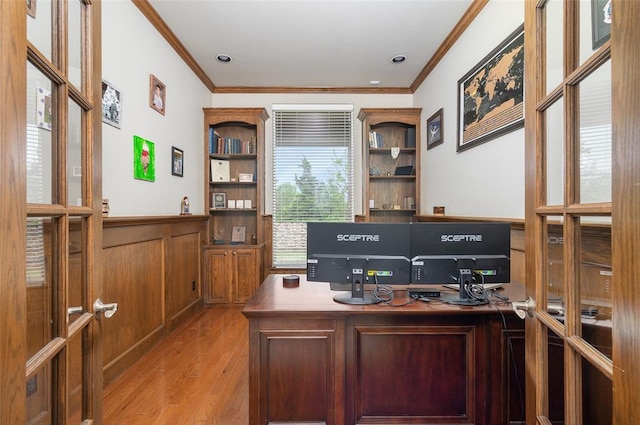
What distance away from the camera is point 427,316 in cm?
170

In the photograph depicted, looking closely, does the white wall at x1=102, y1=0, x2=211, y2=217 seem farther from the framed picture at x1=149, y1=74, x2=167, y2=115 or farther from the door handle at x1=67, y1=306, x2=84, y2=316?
the door handle at x1=67, y1=306, x2=84, y2=316

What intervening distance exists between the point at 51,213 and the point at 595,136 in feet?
4.58

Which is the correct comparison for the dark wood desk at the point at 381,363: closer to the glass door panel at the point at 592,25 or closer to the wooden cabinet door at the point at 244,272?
the glass door panel at the point at 592,25

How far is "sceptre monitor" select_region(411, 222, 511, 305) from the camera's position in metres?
1.76

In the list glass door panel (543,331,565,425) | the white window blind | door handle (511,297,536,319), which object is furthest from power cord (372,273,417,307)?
the white window blind

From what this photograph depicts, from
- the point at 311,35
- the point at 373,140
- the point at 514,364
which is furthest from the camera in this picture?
the point at 373,140

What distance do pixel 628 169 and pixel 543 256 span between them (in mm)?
540

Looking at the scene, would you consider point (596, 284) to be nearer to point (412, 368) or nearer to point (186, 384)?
point (412, 368)

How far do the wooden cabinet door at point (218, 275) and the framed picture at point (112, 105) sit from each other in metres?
2.19

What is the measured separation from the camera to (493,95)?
100 inches

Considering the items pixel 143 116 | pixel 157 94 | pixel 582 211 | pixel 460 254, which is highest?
pixel 157 94

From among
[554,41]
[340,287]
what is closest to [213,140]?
[340,287]

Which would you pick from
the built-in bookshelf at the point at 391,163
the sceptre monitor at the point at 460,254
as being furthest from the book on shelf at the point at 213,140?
the sceptre monitor at the point at 460,254

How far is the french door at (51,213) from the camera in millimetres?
577
